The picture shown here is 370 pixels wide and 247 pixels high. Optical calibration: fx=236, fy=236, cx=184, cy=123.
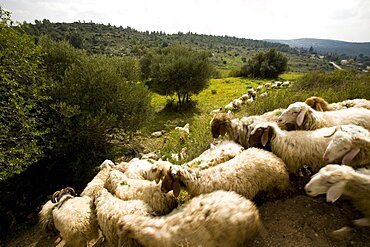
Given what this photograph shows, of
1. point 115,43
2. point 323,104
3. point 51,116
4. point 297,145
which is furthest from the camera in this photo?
point 115,43

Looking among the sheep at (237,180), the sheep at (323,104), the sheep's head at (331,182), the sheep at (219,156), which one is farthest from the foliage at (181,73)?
the sheep's head at (331,182)

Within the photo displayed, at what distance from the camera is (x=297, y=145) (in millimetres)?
4559

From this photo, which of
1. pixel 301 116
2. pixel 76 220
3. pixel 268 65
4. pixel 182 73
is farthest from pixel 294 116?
pixel 268 65

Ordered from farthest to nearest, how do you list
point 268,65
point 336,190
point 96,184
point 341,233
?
1. point 268,65
2. point 96,184
3. point 341,233
4. point 336,190

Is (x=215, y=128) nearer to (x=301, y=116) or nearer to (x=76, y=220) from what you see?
(x=301, y=116)

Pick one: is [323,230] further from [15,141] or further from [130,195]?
[15,141]

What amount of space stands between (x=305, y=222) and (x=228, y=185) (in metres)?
1.29

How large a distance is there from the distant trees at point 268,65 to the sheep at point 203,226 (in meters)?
40.1

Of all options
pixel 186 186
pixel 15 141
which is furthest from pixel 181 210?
pixel 15 141

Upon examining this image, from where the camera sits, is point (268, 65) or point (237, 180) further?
point (268, 65)

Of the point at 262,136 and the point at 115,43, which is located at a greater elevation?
the point at 115,43

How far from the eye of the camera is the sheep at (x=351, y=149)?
3656 mm

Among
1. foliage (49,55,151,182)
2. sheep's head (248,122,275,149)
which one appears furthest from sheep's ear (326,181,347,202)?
foliage (49,55,151,182)

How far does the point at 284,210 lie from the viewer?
3.94 m
